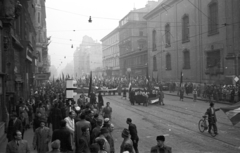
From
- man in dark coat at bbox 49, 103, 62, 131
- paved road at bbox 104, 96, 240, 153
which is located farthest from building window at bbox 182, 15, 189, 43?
man in dark coat at bbox 49, 103, 62, 131

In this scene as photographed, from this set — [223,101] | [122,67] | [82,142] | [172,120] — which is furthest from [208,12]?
[122,67]

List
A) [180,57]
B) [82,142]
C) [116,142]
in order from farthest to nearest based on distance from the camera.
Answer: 1. [180,57]
2. [116,142]
3. [82,142]

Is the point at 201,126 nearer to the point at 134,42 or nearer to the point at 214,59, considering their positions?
the point at 214,59

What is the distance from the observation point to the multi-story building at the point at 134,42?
66625 mm

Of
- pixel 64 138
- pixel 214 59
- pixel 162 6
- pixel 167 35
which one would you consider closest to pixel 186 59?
pixel 167 35

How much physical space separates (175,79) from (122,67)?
32.6 m

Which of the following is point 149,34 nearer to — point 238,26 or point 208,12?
point 208,12

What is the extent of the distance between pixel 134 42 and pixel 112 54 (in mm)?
22745

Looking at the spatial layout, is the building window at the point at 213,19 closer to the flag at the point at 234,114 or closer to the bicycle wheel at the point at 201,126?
the bicycle wheel at the point at 201,126

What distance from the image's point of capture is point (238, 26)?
29.4 meters

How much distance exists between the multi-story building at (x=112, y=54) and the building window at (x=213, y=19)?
1982 inches

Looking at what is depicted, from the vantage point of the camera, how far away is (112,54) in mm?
94375

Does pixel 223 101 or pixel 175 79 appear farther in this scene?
pixel 175 79

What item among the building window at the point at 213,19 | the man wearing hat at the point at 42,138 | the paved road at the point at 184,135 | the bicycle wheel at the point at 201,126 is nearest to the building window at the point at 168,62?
the building window at the point at 213,19
